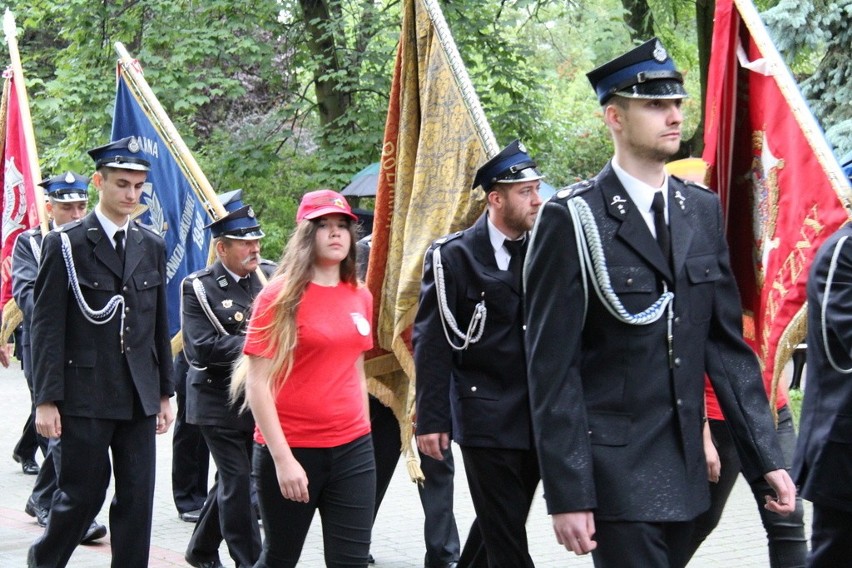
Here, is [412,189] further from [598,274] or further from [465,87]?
[598,274]

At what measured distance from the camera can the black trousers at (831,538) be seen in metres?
4.75

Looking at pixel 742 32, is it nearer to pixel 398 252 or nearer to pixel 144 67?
pixel 398 252

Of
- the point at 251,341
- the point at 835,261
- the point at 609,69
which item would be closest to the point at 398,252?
the point at 251,341

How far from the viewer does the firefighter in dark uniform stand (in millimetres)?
7219

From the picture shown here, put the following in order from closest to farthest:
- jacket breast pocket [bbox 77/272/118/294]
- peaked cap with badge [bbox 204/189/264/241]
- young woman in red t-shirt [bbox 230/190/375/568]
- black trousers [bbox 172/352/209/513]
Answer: young woman in red t-shirt [bbox 230/190/375/568] → jacket breast pocket [bbox 77/272/118/294] → peaked cap with badge [bbox 204/189/264/241] → black trousers [bbox 172/352/209/513]

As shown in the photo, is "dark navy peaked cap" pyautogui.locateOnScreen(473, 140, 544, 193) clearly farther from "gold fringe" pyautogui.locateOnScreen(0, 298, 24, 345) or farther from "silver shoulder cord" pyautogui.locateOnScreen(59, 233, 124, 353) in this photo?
"gold fringe" pyautogui.locateOnScreen(0, 298, 24, 345)

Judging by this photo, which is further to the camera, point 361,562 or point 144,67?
point 144,67

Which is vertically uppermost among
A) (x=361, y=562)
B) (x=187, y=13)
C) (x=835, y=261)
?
(x=187, y=13)

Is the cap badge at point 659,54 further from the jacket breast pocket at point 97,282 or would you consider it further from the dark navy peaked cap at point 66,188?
the dark navy peaked cap at point 66,188

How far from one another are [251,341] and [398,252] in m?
1.96

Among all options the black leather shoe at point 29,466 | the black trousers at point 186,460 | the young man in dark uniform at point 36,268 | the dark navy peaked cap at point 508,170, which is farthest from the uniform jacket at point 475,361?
the black leather shoe at point 29,466

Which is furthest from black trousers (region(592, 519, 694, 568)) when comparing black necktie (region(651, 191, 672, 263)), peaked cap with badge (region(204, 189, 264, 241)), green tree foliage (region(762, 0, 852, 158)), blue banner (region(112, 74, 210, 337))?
green tree foliage (region(762, 0, 852, 158))

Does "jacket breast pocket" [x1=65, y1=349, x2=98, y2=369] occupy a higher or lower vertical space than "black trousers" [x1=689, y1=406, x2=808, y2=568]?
higher

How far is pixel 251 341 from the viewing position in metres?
5.57
